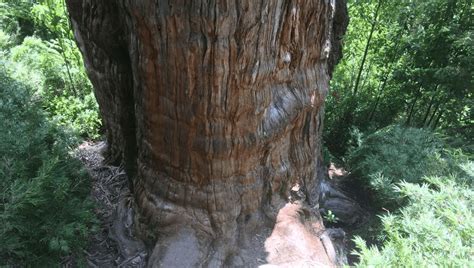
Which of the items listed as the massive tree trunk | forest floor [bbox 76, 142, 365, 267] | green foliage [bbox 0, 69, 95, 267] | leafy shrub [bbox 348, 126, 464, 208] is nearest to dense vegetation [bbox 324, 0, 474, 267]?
leafy shrub [bbox 348, 126, 464, 208]

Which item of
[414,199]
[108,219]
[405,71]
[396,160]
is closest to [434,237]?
[414,199]

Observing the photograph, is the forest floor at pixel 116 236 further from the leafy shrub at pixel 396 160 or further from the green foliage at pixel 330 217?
the leafy shrub at pixel 396 160

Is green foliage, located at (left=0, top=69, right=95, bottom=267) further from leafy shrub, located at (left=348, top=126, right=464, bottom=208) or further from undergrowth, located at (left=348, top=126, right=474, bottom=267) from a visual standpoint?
leafy shrub, located at (left=348, top=126, right=464, bottom=208)

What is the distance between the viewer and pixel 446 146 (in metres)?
3.94

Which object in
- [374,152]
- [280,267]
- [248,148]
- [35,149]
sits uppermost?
[248,148]

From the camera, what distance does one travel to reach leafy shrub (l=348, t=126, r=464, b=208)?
345cm

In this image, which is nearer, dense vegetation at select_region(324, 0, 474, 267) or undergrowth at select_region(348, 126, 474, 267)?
undergrowth at select_region(348, 126, 474, 267)

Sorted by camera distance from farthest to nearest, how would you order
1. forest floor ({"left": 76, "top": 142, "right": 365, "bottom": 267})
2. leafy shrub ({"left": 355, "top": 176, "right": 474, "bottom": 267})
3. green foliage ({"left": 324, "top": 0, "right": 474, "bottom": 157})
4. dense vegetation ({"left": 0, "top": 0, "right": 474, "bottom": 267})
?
green foliage ({"left": 324, "top": 0, "right": 474, "bottom": 157}), forest floor ({"left": 76, "top": 142, "right": 365, "bottom": 267}), dense vegetation ({"left": 0, "top": 0, "right": 474, "bottom": 267}), leafy shrub ({"left": 355, "top": 176, "right": 474, "bottom": 267})

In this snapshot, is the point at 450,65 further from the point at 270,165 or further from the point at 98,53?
the point at 98,53

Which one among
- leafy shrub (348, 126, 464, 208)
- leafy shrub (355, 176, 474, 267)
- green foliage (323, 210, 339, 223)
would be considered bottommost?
green foliage (323, 210, 339, 223)

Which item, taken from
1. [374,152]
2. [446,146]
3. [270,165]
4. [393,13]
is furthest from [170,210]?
[393,13]

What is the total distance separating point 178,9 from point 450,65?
328 cm

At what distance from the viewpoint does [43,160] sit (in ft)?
8.84

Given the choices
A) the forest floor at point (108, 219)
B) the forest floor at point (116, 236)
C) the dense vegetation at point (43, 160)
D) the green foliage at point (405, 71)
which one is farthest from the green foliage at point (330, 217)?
the dense vegetation at point (43, 160)
